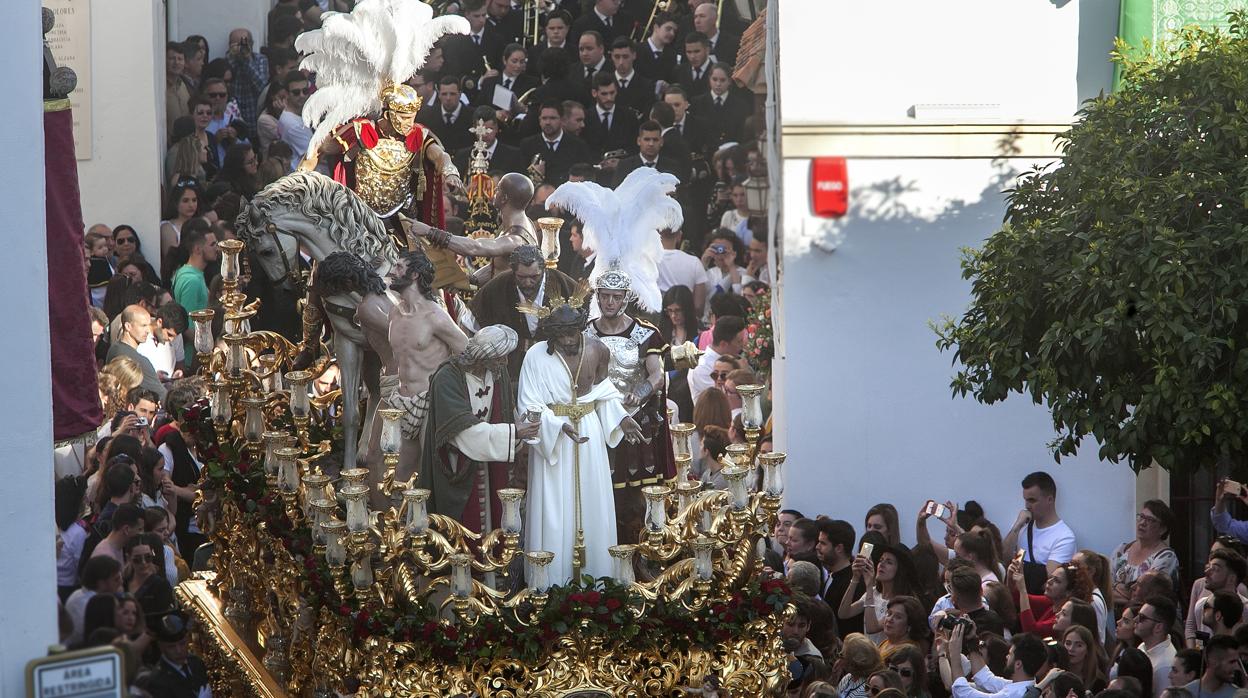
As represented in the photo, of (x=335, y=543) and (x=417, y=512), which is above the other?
(x=417, y=512)

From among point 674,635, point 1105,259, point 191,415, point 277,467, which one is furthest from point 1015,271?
point 191,415

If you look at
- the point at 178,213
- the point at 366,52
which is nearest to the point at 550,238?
the point at 366,52

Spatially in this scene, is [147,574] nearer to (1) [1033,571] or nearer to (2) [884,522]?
(2) [884,522]

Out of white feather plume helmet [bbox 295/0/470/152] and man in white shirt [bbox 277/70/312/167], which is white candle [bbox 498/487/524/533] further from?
man in white shirt [bbox 277/70/312/167]

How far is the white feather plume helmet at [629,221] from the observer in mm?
9656

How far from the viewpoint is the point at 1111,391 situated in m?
9.31

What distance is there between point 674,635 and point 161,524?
2697mm

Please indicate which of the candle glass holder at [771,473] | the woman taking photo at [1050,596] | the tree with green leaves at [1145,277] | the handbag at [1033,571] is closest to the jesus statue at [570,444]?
the candle glass holder at [771,473]

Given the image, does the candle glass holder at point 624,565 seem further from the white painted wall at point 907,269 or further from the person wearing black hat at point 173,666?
the white painted wall at point 907,269

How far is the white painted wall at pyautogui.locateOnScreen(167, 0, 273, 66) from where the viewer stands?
1548cm

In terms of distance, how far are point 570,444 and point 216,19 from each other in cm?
816

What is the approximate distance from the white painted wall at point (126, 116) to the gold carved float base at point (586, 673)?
6.12 meters

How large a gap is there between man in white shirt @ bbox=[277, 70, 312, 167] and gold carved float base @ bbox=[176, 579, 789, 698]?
21.0 ft

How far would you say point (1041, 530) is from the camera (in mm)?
11789
